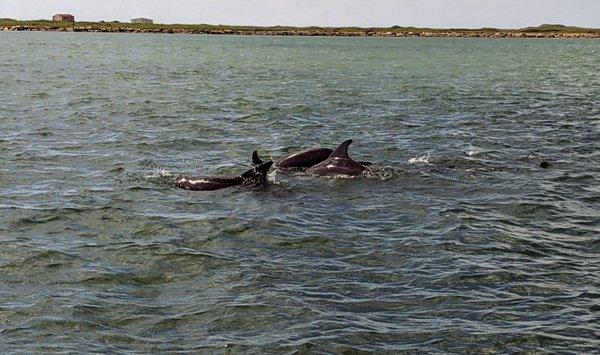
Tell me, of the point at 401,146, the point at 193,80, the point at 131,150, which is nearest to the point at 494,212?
the point at 401,146

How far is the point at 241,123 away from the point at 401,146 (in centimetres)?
783

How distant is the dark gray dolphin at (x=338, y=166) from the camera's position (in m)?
18.5

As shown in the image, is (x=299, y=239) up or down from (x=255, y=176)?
down

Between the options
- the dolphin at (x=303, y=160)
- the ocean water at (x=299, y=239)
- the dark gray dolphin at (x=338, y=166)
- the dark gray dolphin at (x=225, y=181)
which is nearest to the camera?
the ocean water at (x=299, y=239)

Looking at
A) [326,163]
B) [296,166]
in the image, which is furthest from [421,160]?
[296,166]

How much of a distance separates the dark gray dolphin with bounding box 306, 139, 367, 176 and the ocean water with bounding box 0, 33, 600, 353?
1.23ft

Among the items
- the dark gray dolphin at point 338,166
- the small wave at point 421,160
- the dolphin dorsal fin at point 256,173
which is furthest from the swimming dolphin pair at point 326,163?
the small wave at point 421,160

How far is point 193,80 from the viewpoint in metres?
50.6

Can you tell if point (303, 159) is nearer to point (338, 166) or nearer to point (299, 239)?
point (338, 166)

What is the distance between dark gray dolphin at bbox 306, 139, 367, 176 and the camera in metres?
18.5

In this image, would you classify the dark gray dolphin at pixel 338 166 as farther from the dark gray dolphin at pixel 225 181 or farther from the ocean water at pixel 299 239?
the dark gray dolphin at pixel 225 181

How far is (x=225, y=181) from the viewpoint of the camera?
17422 millimetres

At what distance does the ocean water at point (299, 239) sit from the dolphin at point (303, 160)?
3.08 feet

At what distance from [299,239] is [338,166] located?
5289mm
